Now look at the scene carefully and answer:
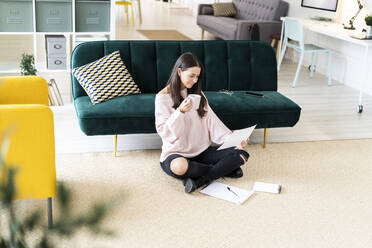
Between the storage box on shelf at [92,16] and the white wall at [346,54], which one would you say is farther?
the white wall at [346,54]

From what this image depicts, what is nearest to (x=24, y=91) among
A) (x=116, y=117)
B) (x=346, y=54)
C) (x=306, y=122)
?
(x=116, y=117)

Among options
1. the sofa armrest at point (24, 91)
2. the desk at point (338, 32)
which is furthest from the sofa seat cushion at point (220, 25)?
the sofa armrest at point (24, 91)

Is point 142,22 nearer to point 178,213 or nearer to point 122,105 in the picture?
point 122,105

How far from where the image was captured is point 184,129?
9.84 ft

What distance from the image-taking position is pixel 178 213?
268 centimetres

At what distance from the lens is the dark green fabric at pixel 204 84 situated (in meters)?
3.25

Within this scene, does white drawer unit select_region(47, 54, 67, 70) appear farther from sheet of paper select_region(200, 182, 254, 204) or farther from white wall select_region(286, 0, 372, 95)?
white wall select_region(286, 0, 372, 95)

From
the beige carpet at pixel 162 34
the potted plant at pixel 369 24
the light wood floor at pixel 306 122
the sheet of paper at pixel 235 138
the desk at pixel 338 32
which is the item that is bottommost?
the light wood floor at pixel 306 122

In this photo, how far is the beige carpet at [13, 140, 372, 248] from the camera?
97.6 inches

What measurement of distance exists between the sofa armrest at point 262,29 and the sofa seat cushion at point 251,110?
3.39 m

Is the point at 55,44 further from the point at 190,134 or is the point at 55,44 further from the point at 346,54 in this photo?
the point at 346,54

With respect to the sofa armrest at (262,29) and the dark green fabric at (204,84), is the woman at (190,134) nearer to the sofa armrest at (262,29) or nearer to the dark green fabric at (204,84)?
the dark green fabric at (204,84)

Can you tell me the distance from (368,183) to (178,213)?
1418 millimetres

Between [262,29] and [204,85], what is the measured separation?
3.37m
